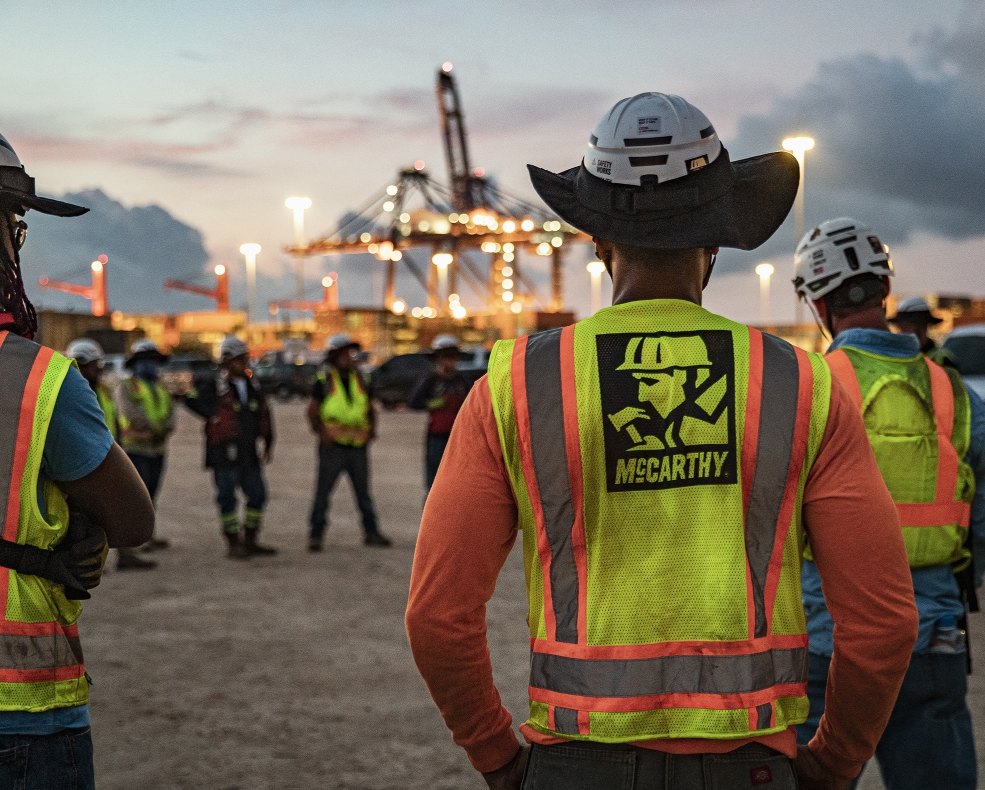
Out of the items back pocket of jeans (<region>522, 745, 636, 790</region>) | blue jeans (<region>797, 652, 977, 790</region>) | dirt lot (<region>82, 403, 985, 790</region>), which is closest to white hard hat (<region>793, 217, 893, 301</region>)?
blue jeans (<region>797, 652, 977, 790</region>)

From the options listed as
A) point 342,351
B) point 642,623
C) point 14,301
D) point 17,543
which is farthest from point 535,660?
point 342,351

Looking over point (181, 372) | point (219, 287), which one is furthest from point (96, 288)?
point (181, 372)

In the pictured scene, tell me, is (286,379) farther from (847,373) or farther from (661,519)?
(661,519)

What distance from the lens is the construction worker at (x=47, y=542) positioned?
209cm

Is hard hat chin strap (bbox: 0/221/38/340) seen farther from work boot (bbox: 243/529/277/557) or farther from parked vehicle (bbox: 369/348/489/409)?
parked vehicle (bbox: 369/348/489/409)

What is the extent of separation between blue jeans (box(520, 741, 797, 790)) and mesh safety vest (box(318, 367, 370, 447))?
855 centimetres

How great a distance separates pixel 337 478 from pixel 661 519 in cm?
852

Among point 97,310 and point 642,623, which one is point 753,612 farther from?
point 97,310

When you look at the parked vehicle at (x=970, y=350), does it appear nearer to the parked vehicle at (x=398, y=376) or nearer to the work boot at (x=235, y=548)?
the work boot at (x=235, y=548)

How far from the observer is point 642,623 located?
1716 millimetres

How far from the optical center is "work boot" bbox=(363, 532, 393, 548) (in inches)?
404

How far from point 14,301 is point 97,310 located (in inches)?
5197

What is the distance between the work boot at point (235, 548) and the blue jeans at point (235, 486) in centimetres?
21

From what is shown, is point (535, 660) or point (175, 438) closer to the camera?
point (535, 660)
